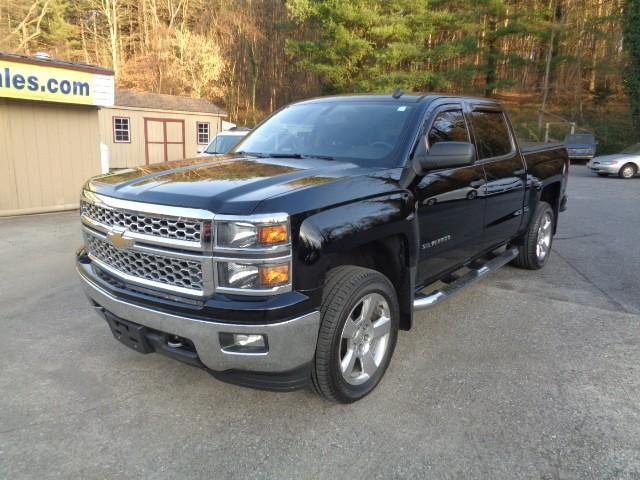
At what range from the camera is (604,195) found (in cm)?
1411

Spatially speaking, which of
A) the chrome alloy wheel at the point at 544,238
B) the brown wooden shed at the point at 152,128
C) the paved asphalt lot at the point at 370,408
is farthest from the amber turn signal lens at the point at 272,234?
the brown wooden shed at the point at 152,128

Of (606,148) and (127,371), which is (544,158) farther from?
(606,148)

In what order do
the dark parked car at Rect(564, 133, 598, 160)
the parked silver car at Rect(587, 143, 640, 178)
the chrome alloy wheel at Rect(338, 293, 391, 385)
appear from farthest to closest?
the dark parked car at Rect(564, 133, 598, 160) → the parked silver car at Rect(587, 143, 640, 178) → the chrome alloy wheel at Rect(338, 293, 391, 385)

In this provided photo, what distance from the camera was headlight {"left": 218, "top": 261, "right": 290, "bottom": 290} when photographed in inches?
99.9

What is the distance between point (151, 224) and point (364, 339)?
149cm

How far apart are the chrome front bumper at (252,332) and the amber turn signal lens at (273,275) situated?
21cm

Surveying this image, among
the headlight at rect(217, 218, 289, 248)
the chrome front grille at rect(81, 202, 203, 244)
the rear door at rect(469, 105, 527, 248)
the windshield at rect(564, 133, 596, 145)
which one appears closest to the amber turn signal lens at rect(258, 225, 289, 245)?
the headlight at rect(217, 218, 289, 248)

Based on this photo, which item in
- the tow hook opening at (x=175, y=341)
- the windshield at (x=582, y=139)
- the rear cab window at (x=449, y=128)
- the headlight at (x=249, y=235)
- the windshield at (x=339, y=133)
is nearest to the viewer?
the headlight at (x=249, y=235)

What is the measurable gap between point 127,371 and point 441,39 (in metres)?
34.5

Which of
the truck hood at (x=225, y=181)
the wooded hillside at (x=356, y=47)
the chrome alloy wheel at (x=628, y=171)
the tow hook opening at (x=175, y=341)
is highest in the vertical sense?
the wooded hillside at (x=356, y=47)

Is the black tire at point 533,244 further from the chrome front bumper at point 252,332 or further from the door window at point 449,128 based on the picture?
the chrome front bumper at point 252,332

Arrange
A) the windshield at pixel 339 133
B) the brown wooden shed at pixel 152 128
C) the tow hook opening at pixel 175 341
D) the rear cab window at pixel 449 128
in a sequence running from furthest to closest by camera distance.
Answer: the brown wooden shed at pixel 152 128 < the rear cab window at pixel 449 128 < the windshield at pixel 339 133 < the tow hook opening at pixel 175 341

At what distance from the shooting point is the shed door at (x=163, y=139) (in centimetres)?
2391

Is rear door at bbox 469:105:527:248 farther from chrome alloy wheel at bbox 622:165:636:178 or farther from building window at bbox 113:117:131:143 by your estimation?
building window at bbox 113:117:131:143
